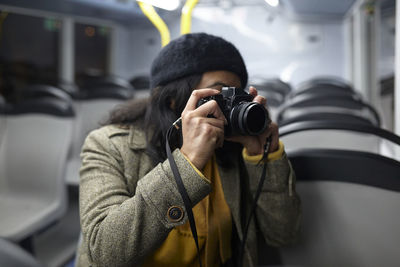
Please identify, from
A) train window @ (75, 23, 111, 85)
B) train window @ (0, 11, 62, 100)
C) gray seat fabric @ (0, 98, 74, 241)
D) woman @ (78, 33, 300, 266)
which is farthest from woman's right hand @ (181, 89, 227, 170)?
train window @ (75, 23, 111, 85)

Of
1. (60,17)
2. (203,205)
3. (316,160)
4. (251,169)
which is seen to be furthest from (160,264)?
(60,17)

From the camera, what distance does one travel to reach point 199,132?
69 cm

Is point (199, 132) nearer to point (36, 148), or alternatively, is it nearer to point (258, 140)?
point (258, 140)

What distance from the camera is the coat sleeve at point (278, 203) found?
830 mm

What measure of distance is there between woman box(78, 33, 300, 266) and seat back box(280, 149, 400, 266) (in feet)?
0.17

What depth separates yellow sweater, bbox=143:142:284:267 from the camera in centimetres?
83

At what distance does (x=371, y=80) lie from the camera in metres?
3.79

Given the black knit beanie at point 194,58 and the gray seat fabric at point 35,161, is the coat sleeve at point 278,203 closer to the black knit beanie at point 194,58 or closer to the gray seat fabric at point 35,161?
the black knit beanie at point 194,58

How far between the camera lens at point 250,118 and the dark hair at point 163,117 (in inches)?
7.4

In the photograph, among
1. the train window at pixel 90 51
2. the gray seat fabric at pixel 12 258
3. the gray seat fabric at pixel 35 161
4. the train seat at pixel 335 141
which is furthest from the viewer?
the train window at pixel 90 51

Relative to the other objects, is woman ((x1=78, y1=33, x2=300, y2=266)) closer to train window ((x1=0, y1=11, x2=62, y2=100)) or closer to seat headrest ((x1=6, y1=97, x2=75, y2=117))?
seat headrest ((x1=6, y1=97, x2=75, y2=117))

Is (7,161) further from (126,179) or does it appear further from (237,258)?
(237,258)

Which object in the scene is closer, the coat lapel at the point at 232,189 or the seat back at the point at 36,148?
the coat lapel at the point at 232,189

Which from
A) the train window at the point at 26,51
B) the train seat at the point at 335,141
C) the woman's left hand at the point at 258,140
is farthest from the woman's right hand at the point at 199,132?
the train window at the point at 26,51
